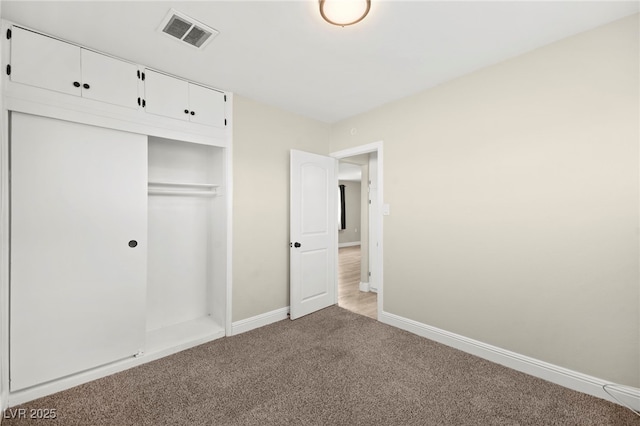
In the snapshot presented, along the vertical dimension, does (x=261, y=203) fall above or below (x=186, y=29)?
below

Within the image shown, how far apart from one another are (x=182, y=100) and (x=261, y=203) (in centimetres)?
130

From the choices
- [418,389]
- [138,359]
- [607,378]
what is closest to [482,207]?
[607,378]

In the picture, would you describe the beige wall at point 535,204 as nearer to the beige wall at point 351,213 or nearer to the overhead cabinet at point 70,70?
the overhead cabinet at point 70,70

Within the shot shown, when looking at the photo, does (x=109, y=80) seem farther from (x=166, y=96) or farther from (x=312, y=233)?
(x=312, y=233)

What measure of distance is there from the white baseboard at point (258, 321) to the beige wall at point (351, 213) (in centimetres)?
670

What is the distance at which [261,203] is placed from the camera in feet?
10.5

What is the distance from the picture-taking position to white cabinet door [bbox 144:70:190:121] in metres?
2.41

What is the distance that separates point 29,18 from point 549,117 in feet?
12.3

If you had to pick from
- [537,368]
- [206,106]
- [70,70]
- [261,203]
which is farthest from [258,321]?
[70,70]

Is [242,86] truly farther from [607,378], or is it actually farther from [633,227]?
[607,378]

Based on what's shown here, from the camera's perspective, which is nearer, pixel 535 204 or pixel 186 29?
pixel 186 29

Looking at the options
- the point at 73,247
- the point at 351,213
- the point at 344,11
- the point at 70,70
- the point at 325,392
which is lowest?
the point at 325,392

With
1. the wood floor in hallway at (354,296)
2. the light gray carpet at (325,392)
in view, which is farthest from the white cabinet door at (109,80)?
the wood floor in hallway at (354,296)

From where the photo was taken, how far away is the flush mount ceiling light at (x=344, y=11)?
161 cm
